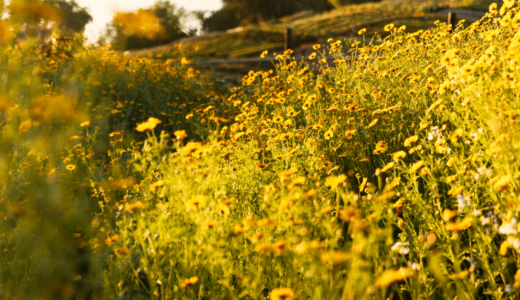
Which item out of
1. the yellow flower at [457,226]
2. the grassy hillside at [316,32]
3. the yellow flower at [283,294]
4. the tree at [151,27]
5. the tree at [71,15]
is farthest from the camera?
the tree at [71,15]

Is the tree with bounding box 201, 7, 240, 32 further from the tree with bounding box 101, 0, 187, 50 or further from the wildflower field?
the wildflower field

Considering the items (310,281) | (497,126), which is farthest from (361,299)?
(497,126)

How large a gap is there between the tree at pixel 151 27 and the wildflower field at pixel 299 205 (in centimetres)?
3127

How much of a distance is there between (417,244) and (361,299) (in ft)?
2.32

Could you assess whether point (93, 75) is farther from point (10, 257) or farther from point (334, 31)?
point (334, 31)

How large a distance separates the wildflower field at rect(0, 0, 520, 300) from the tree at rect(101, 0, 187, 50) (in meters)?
31.3

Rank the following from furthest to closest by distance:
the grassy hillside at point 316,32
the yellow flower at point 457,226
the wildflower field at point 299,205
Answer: the grassy hillside at point 316,32, the wildflower field at point 299,205, the yellow flower at point 457,226

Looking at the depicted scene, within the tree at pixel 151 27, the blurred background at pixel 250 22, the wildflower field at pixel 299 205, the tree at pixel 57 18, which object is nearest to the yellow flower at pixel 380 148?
the wildflower field at pixel 299 205

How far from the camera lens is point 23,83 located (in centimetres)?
372

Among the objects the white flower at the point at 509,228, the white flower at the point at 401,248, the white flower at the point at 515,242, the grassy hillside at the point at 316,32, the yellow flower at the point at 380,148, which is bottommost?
the white flower at the point at 401,248

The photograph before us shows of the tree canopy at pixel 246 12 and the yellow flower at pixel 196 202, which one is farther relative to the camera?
the tree canopy at pixel 246 12

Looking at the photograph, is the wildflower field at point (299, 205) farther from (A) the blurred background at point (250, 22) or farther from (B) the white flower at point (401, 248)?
(A) the blurred background at point (250, 22)

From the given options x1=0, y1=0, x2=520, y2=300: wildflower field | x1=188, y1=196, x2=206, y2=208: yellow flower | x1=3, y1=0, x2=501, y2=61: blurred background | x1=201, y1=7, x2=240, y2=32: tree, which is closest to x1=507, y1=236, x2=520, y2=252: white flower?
x1=0, y1=0, x2=520, y2=300: wildflower field

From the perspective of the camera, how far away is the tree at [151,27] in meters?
33.7
